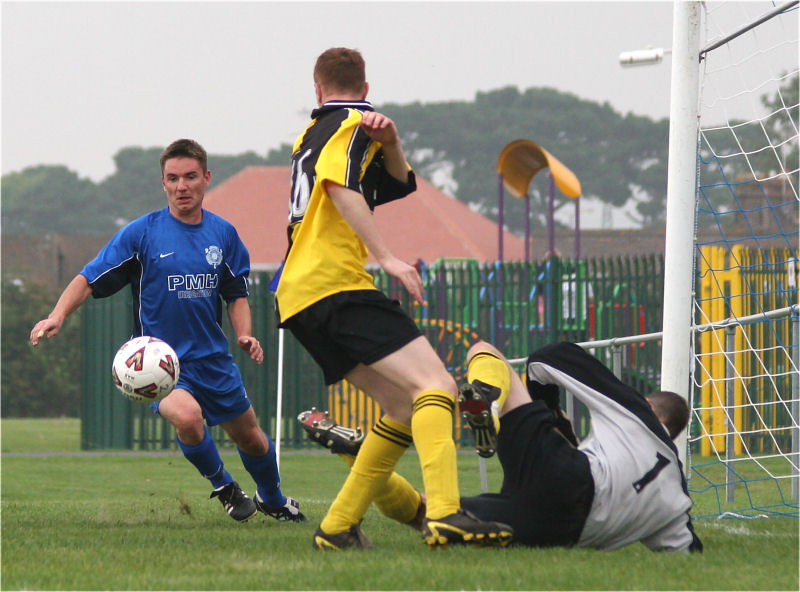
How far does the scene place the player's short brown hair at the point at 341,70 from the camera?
5074 mm

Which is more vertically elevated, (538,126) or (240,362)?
(538,126)

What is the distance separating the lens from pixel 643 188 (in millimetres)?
83688

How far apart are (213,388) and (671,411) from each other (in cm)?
253

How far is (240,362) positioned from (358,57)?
38.2ft

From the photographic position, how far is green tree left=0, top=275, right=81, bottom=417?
29.6m

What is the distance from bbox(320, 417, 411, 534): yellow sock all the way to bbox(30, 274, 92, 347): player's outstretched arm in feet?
5.47

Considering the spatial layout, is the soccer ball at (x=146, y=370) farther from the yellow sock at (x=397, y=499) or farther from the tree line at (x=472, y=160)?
the tree line at (x=472, y=160)

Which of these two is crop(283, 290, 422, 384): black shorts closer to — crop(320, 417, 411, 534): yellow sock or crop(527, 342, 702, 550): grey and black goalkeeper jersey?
crop(320, 417, 411, 534): yellow sock

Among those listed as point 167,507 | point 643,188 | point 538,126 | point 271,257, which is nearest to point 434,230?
point 271,257

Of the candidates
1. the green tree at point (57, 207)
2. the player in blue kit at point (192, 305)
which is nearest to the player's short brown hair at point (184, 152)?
the player in blue kit at point (192, 305)

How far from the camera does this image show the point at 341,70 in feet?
16.7

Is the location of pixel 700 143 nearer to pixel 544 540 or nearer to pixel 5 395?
pixel 544 540

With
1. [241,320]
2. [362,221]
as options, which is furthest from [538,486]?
[241,320]

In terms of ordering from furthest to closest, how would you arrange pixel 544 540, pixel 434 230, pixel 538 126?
pixel 538 126, pixel 434 230, pixel 544 540
